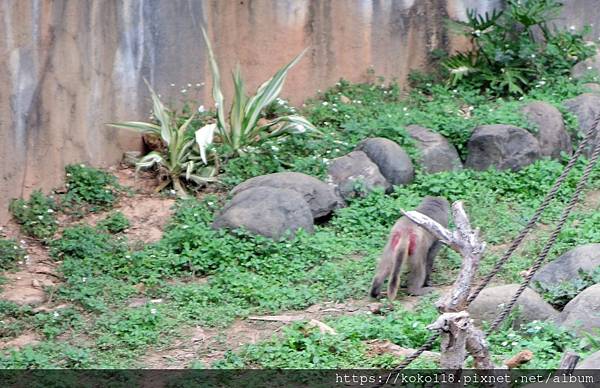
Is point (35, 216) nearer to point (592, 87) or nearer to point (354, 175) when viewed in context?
point (354, 175)

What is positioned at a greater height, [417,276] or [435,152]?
[435,152]

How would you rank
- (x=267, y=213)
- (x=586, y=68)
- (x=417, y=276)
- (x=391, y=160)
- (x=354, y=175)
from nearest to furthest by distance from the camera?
1. (x=417, y=276)
2. (x=267, y=213)
3. (x=354, y=175)
4. (x=391, y=160)
5. (x=586, y=68)

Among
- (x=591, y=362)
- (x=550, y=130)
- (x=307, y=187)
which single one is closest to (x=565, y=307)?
(x=591, y=362)

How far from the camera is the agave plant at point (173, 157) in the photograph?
9.77m

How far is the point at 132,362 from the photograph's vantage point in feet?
22.8

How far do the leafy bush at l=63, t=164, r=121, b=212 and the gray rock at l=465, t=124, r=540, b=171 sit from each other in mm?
3690

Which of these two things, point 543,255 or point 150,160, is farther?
point 150,160

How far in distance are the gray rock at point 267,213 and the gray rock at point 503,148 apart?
7.13 feet

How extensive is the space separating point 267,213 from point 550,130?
340 centimetres

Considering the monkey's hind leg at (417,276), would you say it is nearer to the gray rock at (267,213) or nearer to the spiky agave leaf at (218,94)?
the gray rock at (267,213)

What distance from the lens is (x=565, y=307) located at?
22.8ft

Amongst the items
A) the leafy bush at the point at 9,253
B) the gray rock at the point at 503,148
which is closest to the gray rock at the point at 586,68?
the gray rock at the point at 503,148

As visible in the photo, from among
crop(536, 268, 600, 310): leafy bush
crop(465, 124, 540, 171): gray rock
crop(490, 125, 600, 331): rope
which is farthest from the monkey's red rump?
crop(465, 124, 540, 171): gray rock

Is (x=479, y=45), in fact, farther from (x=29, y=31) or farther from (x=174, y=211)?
(x=29, y=31)
